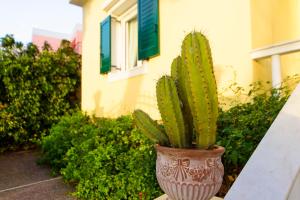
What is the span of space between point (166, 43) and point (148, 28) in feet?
2.01

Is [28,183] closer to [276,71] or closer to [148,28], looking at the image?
[148,28]

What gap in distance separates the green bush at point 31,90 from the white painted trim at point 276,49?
628 cm

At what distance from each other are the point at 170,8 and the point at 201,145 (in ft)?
10.4

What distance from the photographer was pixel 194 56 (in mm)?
1953

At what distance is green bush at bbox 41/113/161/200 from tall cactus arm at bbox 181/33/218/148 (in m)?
1.45

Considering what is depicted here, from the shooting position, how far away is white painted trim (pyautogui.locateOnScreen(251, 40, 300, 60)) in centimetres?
278

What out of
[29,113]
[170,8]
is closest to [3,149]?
[29,113]

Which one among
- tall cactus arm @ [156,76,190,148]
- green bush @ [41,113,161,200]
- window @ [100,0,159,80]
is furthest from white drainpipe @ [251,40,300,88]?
window @ [100,0,159,80]

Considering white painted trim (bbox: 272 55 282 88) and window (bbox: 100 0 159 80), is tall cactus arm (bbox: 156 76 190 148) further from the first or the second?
window (bbox: 100 0 159 80)

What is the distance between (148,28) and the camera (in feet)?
16.8

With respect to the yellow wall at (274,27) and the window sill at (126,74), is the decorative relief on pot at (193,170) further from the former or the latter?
the window sill at (126,74)

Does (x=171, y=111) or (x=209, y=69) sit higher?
(x=209, y=69)

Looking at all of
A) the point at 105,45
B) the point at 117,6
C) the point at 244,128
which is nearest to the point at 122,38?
the point at 105,45

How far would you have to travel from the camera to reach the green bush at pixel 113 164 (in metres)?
3.31
